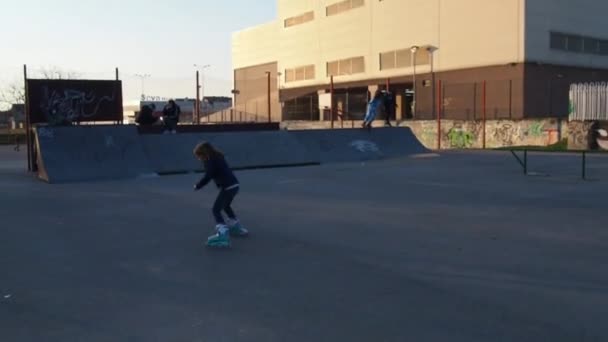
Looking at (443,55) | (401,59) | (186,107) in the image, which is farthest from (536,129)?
(186,107)

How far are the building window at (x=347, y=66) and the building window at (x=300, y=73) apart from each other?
2.93 meters

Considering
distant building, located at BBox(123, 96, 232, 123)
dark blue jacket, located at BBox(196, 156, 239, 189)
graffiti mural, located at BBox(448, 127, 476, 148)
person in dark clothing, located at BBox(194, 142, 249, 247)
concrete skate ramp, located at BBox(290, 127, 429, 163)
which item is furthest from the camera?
distant building, located at BBox(123, 96, 232, 123)

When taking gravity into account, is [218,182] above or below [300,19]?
below

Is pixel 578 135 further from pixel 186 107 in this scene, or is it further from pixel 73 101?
pixel 186 107

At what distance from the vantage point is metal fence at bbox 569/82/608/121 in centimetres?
2531

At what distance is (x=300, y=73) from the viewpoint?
64.2 metres

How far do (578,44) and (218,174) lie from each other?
4390 cm

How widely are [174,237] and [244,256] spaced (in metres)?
1.58

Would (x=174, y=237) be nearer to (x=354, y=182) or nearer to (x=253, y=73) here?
(x=354, y=182)

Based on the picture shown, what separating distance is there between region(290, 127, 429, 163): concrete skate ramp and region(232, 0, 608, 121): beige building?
829 centimetres

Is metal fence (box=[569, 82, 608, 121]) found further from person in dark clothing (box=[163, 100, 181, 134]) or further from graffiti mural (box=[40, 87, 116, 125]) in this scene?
graffiti mural (box=[40, 87, 116, 125])

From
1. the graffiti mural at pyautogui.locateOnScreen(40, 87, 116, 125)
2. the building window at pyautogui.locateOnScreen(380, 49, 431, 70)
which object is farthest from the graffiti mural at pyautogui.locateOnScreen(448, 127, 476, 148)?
the graffiti mural at pyautogui.locateOnScreen(40, 87, 116, 125)

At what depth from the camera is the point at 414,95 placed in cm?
4909

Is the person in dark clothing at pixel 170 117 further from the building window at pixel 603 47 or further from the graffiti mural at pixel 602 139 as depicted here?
the building window at pixel 603 47
